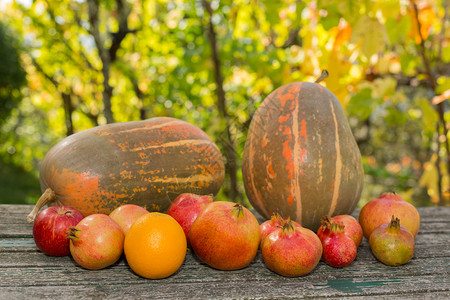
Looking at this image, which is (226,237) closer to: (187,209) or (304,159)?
(187,209)

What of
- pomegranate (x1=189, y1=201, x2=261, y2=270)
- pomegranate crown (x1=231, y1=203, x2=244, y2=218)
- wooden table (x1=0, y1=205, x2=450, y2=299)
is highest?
pomegranate crown (x1=231, y1=203, x2=244, y2=218)

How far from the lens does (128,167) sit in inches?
65.1

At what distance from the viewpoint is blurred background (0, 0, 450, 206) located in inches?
90.8

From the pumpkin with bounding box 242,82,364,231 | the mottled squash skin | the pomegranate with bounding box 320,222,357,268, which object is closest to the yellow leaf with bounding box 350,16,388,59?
the pumpkin with bounding box 242,82,364,231

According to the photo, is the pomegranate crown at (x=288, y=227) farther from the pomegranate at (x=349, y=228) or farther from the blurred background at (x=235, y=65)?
the blurred background at (x=235, y=65)

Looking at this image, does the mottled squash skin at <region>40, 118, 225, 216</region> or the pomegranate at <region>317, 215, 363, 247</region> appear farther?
the mottled squash skin at <region>40, 118, 225, 216</region>

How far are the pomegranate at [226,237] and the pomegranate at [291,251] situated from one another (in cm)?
5

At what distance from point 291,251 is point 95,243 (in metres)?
0.59

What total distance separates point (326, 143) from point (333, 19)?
0.81 m

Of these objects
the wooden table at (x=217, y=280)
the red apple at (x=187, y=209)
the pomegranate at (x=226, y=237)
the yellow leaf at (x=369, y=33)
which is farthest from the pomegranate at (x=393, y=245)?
the yellow leaf at (x=369, y=33)

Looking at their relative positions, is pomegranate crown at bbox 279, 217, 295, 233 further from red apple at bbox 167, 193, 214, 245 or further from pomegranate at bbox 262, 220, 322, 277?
red apple at bbox 167, 193, 214, 245

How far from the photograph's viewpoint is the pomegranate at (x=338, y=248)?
48.0 inches

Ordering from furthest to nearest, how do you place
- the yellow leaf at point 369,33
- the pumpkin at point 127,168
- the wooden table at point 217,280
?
the yellow leaf at point 369,33 → the pumpkin at point 127,168 → the wooden table at point 217,280

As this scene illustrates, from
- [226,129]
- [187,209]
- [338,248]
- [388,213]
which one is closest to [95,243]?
[187,209]
